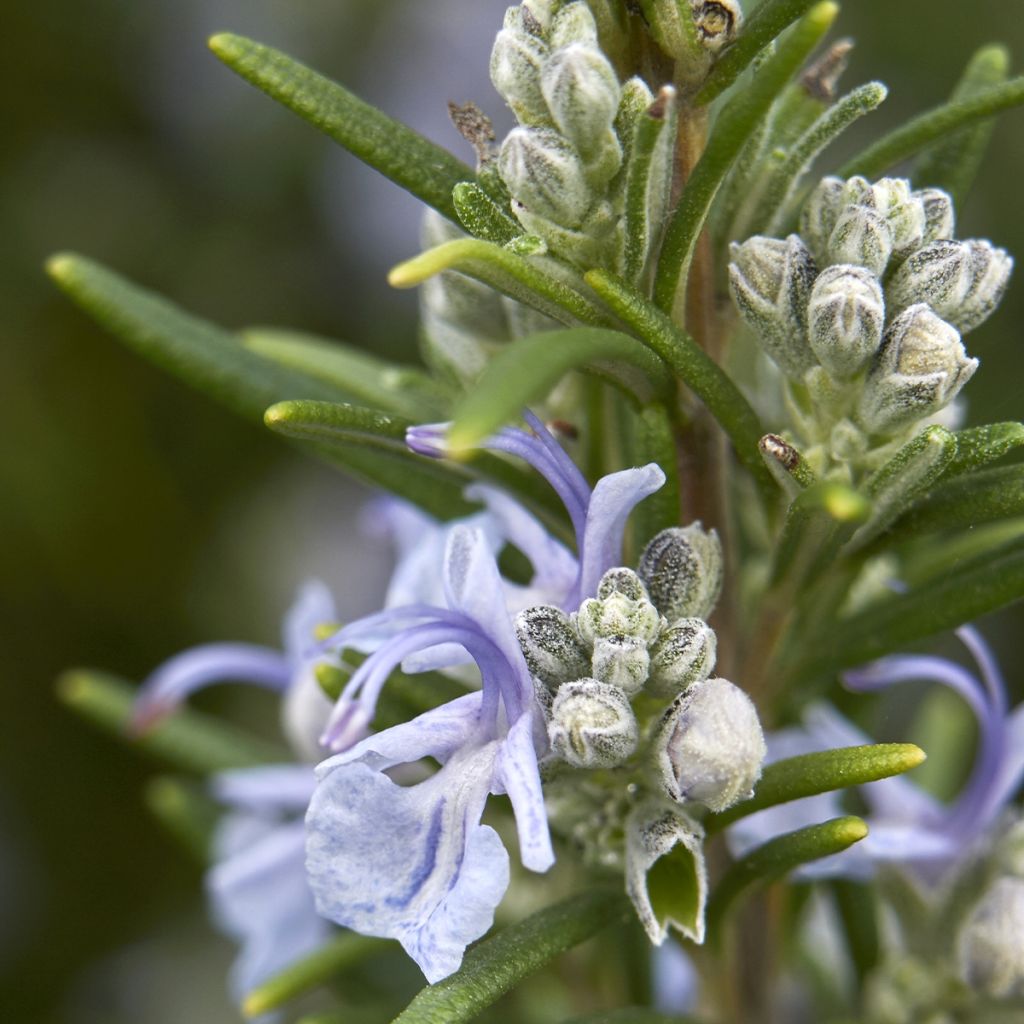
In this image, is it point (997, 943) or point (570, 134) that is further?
point (997, 943)

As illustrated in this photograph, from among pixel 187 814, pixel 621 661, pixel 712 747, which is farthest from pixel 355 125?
pixel 187 814

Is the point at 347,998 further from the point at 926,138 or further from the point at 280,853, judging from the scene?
the point at 926,138

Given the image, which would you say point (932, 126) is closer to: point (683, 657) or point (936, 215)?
point (936, 215)

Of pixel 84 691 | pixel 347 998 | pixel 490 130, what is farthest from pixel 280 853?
pixel 490 130

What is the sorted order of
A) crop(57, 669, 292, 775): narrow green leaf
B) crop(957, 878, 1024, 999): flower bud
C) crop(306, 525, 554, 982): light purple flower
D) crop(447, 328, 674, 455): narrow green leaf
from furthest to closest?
crop(57, 669, 292, 775): narrow green leaf
crop(957, 878, 1024, 999): flower bud
crop(306, 525, 554, 982): light purple flower
crop(447, 328, 674, 455): narrow green leaf

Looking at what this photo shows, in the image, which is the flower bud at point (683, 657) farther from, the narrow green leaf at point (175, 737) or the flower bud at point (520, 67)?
the narrow green leaf at point (175, 737)

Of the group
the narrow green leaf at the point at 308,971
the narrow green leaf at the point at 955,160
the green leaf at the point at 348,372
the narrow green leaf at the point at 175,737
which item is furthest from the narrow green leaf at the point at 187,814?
the narrow green leaf at the point at 955,160

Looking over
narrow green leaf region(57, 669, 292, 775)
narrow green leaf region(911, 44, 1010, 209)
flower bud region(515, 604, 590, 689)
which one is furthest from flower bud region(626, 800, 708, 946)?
narrow green leaf region(57, 669, 292, 775)

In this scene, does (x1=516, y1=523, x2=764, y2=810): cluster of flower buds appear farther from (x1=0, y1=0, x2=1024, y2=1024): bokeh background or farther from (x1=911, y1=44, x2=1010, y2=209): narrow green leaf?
(x1=0, y1=0, x2=1024, y2=1024): bokeh background

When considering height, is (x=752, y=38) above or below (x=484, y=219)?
above
